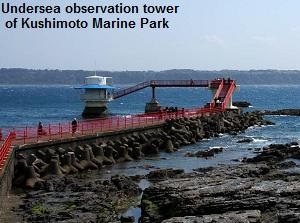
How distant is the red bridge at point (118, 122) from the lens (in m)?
32.4

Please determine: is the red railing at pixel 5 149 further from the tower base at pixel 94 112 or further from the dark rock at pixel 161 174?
the tower base at pixel 94 112

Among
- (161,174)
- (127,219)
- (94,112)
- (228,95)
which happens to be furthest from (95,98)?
(127,219)

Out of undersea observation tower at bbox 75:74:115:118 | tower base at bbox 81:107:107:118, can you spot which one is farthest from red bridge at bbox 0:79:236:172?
tower base at bbox 81:107:107:118

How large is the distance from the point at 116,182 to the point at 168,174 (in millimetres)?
3971

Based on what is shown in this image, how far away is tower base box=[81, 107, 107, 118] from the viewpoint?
71.2 meters

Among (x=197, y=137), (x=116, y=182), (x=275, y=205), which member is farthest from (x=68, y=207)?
(x=197, y=137)

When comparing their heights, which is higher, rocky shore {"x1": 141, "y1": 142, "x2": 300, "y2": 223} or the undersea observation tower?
the undersea observation tower

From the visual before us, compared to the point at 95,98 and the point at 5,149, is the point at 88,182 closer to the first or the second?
the point at 5,149

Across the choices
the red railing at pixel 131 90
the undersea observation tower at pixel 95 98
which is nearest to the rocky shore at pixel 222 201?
the undersea observation tower at pixel 95 98

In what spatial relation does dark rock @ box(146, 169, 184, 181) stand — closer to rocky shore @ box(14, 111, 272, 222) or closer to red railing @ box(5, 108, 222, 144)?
rocky shore @ box(14, 111, 272, 222)

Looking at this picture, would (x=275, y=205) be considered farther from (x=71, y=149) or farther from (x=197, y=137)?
(x=197, y=137)

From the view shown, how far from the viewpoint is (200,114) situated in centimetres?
5706

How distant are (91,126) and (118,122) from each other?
10.4 feet

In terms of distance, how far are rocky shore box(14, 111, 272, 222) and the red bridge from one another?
1.21m
